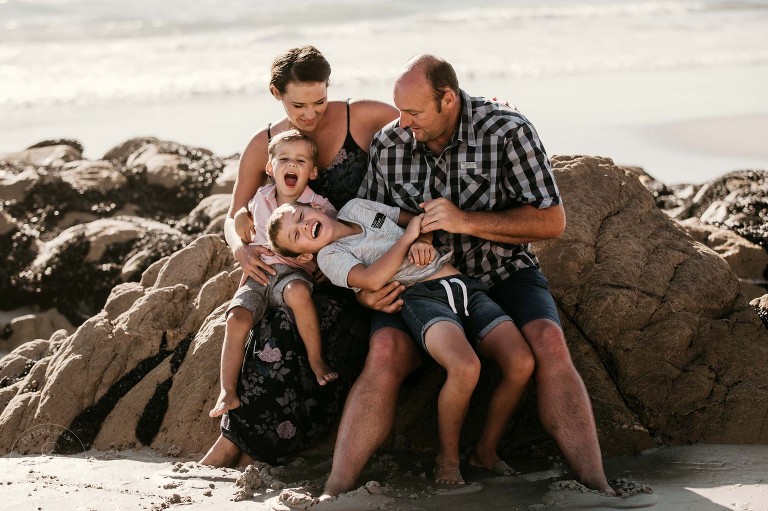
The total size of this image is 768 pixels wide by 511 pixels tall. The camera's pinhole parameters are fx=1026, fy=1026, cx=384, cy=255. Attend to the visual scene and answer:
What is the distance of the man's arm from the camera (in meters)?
4.95

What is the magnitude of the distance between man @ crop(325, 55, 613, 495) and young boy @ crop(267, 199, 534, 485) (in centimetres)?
10

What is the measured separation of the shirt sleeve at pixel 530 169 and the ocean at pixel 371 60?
7.24m

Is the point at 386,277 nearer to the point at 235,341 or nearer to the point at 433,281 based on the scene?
the point at 433,281

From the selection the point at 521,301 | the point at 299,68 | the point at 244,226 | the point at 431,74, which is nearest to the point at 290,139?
the point at 299,68

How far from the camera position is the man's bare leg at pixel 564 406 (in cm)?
448

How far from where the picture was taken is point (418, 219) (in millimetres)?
4945

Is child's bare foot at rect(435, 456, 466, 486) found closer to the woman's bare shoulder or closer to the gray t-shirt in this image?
the gray t-shirt

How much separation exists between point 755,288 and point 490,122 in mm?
3245

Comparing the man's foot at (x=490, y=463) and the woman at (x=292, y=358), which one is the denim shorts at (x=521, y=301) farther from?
the man's foot at (x=490, y=463)

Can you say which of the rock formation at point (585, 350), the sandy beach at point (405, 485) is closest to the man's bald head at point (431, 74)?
the rock formation at point (585, 350)

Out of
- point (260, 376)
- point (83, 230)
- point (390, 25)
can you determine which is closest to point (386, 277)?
point (260, 376)

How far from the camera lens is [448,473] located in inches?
185

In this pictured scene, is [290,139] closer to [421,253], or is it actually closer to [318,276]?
[318,276]

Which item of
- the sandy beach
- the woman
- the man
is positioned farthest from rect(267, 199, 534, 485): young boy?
the woman
